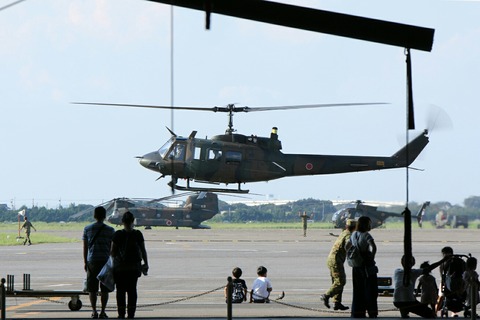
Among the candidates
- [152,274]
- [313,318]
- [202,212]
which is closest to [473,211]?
[313,318]

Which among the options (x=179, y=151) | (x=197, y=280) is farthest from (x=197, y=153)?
(x=197, y=280)

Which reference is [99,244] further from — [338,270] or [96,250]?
[338,270]

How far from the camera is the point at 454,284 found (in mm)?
15234

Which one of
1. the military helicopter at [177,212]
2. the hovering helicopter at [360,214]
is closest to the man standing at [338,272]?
the hovering helicopter at [360,214]

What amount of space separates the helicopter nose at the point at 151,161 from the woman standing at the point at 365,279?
22.5 metres

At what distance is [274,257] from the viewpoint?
39.3 metres

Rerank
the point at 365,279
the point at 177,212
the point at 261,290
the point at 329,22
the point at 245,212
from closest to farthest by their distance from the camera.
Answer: the point at 329,22
the point at 365,279
the point at 261,290
the point at 177,212
the point at 245,212

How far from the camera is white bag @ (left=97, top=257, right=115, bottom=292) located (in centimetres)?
1447

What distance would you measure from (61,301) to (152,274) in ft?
31.9

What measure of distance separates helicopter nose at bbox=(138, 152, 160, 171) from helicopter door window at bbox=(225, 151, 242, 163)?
2540mm

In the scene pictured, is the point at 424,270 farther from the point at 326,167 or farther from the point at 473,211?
the point at 326,167

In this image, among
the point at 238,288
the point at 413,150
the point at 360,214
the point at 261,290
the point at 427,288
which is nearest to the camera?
the point at 427,288

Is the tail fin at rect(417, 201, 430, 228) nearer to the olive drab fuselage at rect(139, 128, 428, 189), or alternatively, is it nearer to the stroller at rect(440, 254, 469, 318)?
the stroller at rect(440, 254, 469, 318)

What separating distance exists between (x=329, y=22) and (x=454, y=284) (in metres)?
4.82
